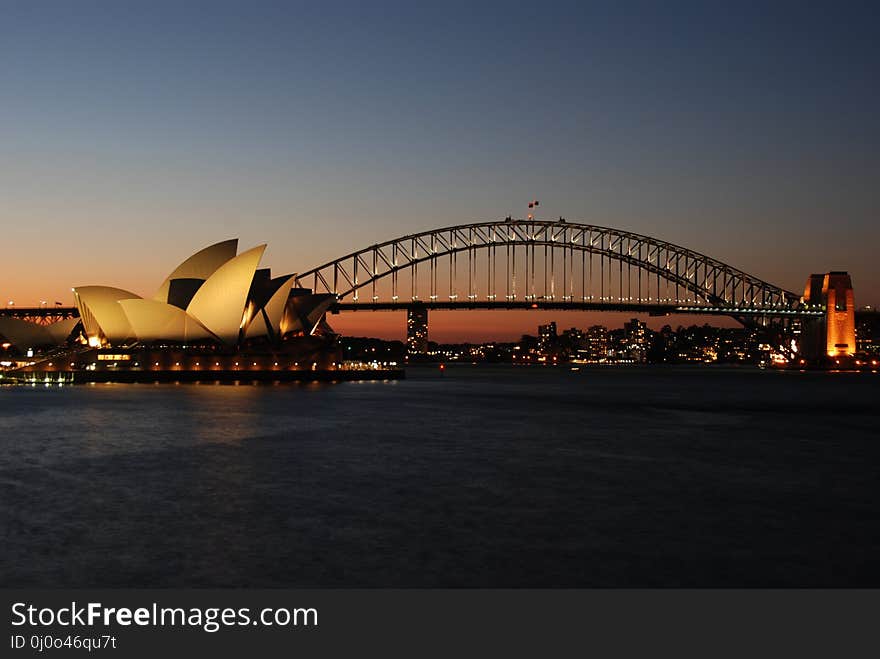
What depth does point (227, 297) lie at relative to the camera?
63625 millimetres

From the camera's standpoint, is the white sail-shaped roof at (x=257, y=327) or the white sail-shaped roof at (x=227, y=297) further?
the white sail-shaped roof at (x=257, y=327)

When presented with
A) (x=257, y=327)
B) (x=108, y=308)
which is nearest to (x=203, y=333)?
(x=257, y=327)

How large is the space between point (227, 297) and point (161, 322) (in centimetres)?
748

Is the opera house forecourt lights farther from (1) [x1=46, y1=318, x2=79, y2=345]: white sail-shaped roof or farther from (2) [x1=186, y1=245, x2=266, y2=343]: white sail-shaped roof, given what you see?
(1) [x1=46, y1=318, x2=79, y2=345]: white sail-shaped roof

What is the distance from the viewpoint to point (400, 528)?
428 inches

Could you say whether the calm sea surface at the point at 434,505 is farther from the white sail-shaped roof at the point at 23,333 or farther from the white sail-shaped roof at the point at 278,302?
the white sail-shaped roof at the point at 23,333

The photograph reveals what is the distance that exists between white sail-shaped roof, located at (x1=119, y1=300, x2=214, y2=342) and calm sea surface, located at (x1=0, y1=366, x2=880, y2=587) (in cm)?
4057

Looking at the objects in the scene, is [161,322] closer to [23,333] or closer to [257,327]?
[257,327]

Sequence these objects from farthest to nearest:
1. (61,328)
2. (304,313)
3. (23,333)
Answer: (61,328)
(23,333)
(304,313)

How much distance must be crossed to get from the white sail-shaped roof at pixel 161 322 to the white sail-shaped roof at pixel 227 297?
4.24 ft

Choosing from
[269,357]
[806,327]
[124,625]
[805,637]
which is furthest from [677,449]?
[806,327]

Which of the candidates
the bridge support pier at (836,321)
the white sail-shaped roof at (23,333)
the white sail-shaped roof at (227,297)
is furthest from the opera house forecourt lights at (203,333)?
the bridge support pier at (836,321)

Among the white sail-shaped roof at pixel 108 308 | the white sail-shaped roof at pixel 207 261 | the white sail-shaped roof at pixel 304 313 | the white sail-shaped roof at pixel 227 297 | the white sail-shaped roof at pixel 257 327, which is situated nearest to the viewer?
the white sail-shaped roof at pixel 227 297

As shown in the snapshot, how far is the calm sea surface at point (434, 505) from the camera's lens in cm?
873
